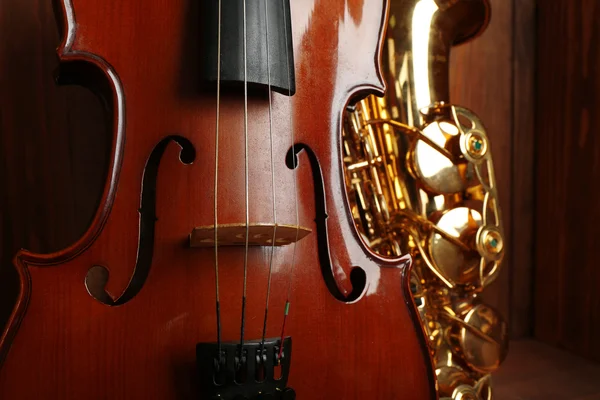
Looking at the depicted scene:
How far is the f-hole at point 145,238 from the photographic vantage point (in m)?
0.60

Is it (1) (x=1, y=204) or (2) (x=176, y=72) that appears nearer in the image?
(2) (x=176, y=72)

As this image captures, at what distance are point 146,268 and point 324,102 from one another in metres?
0.29

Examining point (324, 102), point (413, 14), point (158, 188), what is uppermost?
point (413, 14)

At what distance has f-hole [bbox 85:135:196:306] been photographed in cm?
60

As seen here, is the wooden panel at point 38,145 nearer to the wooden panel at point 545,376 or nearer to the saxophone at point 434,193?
the saxophone at point 434,193

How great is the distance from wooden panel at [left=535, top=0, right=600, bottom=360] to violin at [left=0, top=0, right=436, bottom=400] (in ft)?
2.25

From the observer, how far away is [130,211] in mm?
625

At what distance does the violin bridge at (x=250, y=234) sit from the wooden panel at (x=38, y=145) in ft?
1.43

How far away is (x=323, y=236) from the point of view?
2.23 feet

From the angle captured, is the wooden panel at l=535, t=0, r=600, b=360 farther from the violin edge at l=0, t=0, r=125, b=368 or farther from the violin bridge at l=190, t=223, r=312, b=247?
the violin edge at l=0, t=0, r=125, b=368

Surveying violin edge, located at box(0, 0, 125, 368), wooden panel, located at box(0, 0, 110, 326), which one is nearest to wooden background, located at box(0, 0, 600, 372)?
wooden panel, located at box(0, 0, 110, 326)

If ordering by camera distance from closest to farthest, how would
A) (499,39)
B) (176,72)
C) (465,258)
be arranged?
(176,72) < (465,258) < (499,39)

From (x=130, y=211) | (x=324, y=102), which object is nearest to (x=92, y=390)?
(x=130, y=211)

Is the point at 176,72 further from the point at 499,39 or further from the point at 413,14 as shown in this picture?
the point at 499,39
